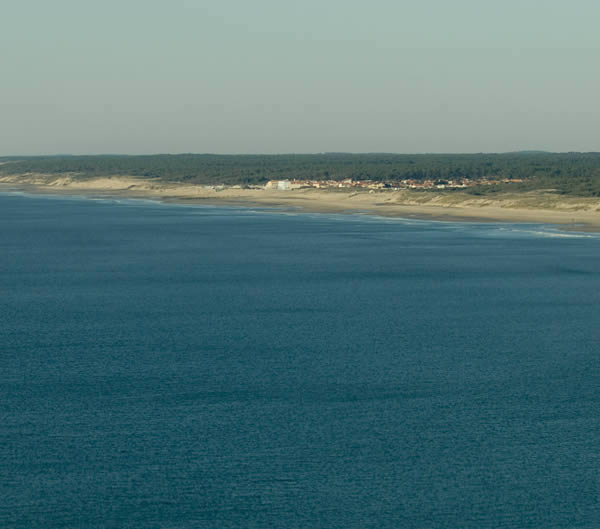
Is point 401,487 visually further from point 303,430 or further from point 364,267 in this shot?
point 364,267

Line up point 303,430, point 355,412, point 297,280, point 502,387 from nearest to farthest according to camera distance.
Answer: point 303,430, point 355,412, point 502,387, point 297,280

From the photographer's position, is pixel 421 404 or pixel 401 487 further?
pixel 421 404

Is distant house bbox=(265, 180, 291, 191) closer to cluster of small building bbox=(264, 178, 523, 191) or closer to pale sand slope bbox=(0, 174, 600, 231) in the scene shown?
cluster of small building bbox=(264, 178, 523, 191)

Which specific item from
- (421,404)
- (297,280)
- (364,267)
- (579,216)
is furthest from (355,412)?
(579,216)

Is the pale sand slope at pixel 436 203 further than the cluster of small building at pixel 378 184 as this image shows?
No

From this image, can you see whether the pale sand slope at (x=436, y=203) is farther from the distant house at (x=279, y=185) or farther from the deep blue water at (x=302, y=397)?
the deep blue water at (x=302, y=397)

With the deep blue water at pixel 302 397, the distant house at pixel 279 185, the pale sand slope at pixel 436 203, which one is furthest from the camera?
the distant house at pixel 279 185

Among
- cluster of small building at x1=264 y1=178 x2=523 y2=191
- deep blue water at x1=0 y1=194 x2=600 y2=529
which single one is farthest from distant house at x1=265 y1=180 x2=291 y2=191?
deep blue water at x1=0 y1=194 x2=600 y2=529

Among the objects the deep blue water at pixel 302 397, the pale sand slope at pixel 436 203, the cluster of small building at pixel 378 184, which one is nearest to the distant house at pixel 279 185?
the cluster of small building at pixel 378 184
